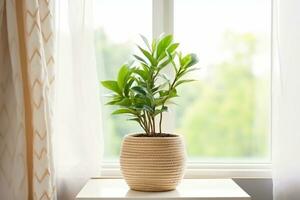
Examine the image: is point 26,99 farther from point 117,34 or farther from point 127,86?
point 117,34

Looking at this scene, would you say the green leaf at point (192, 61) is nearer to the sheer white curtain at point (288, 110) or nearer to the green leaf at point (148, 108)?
the green leaf at point (148, 108)

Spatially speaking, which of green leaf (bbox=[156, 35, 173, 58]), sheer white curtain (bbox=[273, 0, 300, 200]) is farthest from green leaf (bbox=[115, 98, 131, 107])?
sheer white curtain (bbox=[273, 0, 300, 200])

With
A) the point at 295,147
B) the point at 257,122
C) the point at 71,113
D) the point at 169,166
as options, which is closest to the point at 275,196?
the point at 295,147

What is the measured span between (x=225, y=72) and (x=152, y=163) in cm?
72

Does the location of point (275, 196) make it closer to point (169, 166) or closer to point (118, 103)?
point (169, 166)

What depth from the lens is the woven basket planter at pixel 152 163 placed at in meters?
1.92

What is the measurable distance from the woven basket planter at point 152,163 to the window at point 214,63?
46cm

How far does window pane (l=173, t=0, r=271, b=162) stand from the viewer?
242 cm

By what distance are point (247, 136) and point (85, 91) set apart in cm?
81

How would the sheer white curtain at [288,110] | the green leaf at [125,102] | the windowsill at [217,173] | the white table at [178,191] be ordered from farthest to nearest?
the windowsill at [217,173] → the sheer white curtain at [288,110] → the green leaf at [125,102] → the white table at [178,191]

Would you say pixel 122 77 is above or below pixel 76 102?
above

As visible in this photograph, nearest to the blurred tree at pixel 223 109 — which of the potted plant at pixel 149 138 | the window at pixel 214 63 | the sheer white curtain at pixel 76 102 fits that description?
the window at pixel 214 63

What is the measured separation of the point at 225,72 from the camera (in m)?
2.42

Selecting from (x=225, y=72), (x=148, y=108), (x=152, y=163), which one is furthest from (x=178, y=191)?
(x=225, y=72)
